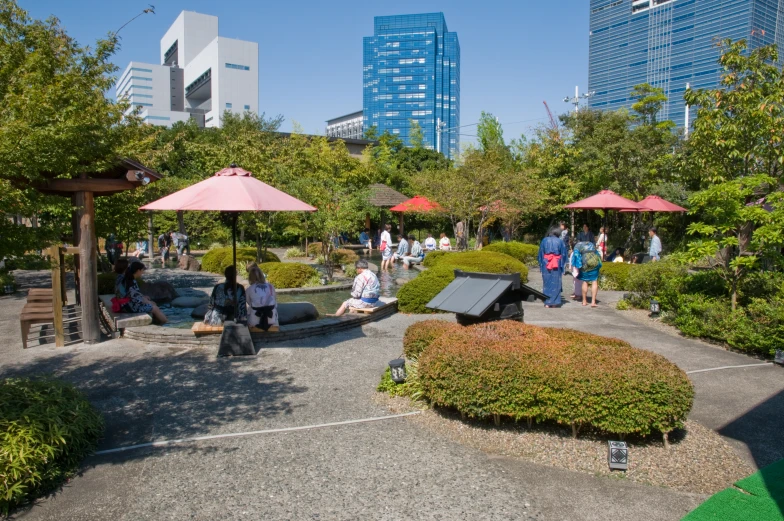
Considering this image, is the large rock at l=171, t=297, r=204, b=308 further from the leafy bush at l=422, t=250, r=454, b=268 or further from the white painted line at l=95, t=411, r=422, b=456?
the leafy bush at l=422, t=250, r=454, b=268

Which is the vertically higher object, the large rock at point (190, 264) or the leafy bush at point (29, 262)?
the leafy bush at point (29, 262)

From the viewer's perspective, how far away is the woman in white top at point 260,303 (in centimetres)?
848

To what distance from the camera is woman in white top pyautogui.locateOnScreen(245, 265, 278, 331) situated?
27.8 feet

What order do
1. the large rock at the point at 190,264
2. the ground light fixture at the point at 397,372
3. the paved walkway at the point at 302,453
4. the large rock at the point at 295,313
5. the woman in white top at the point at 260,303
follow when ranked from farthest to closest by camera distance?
the large rock at the point at 190,264 < the large rock at the point at 295,313 < the woman in white top at the point at 260,303 < the ground light fixture at the point at 397,372 < the paved walkway at the point at 302,453

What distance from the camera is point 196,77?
103 m

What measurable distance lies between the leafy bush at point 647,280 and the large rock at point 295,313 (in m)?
6.74

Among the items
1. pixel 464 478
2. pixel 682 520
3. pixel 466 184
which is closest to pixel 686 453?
pixel 682 520

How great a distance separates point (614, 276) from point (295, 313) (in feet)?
30.6

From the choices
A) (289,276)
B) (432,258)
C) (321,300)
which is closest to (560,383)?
(321,300)

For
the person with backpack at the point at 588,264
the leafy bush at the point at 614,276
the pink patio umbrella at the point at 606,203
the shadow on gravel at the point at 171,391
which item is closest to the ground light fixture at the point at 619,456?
the shadow on gravel at the point at 171,391

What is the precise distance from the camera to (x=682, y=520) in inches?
151

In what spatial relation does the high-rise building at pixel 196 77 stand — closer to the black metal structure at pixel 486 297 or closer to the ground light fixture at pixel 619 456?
the black metal structure at pixel 486 297

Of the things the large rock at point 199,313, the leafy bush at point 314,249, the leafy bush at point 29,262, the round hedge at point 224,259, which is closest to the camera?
the leafy bush at point 29,262

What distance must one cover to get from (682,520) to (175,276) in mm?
16179
